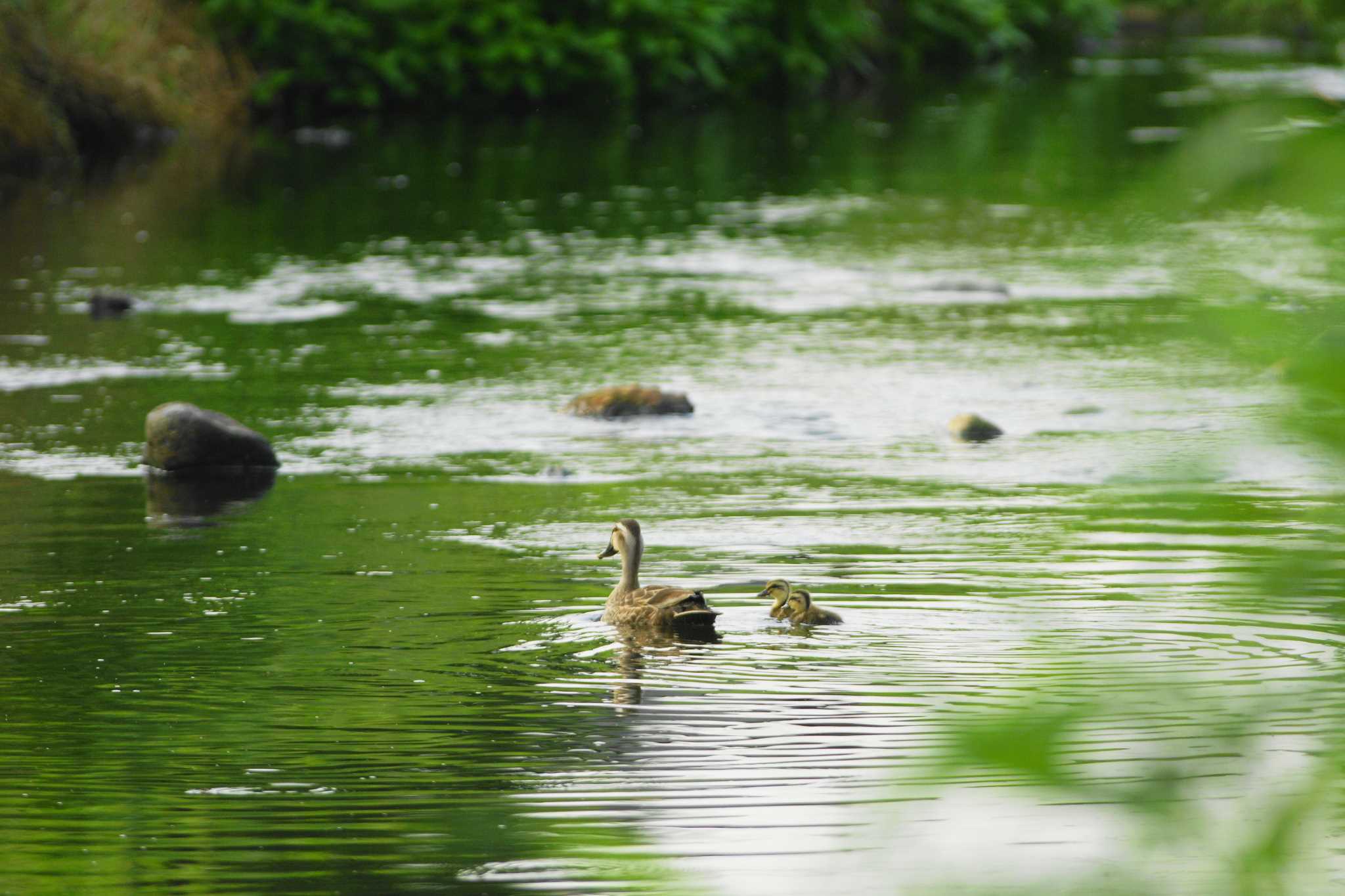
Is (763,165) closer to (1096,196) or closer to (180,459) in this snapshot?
(1096,196)

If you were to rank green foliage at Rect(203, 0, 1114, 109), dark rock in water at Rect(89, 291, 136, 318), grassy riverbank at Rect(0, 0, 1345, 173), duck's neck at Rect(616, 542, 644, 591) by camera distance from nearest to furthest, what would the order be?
duck's neck at Rect(616, 542, 644, 591) < dark rock in water at Rect(89, 291, 136, 318) < grassy riverbank at Rect(0, 0, 1345, 173) < green foliage at Rect(203, 0, 1114, 109)

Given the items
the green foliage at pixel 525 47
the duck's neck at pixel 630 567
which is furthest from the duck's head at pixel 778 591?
the green foliage at pixel 525 47

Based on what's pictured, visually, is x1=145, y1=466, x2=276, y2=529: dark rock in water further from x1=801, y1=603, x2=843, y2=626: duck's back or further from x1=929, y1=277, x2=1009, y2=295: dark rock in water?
x1=929, y1=277, x2=1009, y2=295: dark rock in water

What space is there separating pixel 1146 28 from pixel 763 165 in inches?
1551

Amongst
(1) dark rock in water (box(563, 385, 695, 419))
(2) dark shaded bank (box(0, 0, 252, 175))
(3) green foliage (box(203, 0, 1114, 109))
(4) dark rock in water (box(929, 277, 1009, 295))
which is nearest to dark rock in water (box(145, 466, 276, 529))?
(1) dark rock in water (box(563, 385, 695, 419))

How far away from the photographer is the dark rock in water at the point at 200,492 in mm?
10469

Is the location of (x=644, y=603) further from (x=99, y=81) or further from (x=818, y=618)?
(x=99, y=81)

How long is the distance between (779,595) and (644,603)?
0.52 meters

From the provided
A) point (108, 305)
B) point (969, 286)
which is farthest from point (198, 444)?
point (969, 286)

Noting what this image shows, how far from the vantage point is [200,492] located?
11.1 meters

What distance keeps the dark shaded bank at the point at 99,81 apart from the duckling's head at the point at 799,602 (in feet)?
78.4

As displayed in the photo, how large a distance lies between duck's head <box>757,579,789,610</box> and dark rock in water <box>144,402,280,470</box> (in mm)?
4636

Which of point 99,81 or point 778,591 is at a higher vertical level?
point 778,591

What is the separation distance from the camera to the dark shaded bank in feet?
96.8
